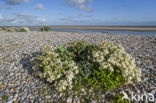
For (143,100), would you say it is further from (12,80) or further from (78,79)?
(12,80)

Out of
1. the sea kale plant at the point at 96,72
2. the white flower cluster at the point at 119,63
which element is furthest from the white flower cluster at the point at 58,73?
the white flower cluster at the point at 119,63

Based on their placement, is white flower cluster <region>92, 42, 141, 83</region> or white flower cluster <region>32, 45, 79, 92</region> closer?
white flower cluster <region>32, 45, 79, 92</region>

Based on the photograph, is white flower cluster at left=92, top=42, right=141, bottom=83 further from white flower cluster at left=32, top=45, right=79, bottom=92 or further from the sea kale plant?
white flower cluster at left=32, top=45, right=79, bottom=92

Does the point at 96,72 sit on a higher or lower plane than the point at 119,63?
lower

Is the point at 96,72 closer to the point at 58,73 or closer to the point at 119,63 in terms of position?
the point at 119,63

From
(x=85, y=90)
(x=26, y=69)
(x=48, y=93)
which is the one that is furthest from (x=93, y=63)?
(x=26, y=69)

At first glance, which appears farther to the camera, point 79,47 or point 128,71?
point 79,47

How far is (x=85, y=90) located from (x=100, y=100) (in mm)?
579

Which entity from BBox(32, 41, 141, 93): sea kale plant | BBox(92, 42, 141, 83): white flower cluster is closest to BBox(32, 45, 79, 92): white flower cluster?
BBox(32, 41, 141, 93): sea kale plant

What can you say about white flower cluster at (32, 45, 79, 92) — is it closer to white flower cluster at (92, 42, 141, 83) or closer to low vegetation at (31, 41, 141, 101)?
low vegetation at (31, 41, 141, 101)

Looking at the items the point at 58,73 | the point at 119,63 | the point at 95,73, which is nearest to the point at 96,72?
the point at 95,73

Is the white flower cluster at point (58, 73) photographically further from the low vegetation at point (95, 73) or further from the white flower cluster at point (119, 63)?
the white flower cluster at point (119, 63)

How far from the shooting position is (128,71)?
158 inches

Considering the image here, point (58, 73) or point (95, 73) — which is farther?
point (95, 73)
